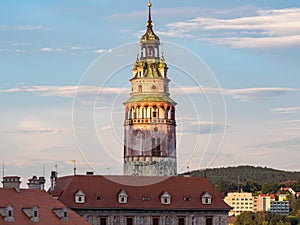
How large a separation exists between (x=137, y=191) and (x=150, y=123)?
1476 inches

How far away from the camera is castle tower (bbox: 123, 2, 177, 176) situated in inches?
6412

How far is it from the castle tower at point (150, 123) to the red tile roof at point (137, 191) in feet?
97.6

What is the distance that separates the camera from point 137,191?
129 metres

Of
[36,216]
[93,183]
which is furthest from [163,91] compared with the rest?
[36,216]

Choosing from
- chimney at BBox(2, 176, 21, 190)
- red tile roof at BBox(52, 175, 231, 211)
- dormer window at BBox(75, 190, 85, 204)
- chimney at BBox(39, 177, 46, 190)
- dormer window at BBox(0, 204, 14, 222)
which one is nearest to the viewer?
dormer window at BBox(0, 204, 14, 222)

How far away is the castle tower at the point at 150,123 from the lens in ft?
534

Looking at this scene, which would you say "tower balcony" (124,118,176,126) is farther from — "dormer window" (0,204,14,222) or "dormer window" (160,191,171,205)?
"dormer window" (0,204,14,222)

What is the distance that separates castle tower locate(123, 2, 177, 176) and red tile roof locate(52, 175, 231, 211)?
29.7m

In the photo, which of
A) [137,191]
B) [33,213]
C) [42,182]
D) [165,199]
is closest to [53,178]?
[42,182]

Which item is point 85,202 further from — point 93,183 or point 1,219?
point 1,219

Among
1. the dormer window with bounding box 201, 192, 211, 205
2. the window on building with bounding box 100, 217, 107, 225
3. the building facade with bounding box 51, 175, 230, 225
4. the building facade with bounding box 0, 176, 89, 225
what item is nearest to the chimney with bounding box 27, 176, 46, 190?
the building facade with bounding box 51, 175, 230, 225

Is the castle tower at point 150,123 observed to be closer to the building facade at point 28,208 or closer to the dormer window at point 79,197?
the dormer window at point 79,197

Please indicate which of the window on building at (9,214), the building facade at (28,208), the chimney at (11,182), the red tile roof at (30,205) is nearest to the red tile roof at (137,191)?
the building facade at (28,208)

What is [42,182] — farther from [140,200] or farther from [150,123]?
[150,123]
